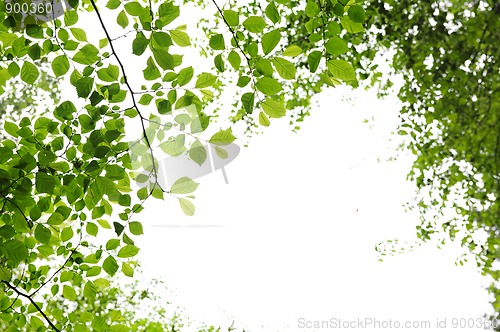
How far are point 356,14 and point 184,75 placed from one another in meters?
0.42

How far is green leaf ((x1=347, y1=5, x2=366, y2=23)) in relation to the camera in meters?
0.94

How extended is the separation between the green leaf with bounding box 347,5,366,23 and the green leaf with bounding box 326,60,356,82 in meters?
0.08

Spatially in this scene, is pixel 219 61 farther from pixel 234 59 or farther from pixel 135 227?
pixel 135 227

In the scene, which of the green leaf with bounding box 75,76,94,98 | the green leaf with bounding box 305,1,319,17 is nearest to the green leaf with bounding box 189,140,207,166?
the green leaf with bounding box 75,76,94,98

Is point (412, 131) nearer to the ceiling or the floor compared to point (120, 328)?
nearer to the ceiling

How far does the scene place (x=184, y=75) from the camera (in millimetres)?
1168

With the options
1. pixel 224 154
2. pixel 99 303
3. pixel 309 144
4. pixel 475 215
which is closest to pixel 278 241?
pixel 309 144

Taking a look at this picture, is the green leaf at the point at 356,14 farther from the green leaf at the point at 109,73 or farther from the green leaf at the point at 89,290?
the green leaf at the point at 89,290

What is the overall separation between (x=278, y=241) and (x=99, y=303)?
77.8 inches

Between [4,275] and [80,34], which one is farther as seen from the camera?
[80,34]

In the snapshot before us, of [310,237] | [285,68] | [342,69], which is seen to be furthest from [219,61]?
[310,237]

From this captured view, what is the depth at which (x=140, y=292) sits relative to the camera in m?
5.34

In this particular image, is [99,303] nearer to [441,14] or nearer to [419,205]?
[419,205]

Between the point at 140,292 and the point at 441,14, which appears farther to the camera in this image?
the point at 140,292
